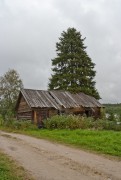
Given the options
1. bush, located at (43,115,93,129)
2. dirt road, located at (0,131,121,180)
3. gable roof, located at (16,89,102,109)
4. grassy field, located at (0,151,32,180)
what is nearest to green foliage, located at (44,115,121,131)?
bush, located at (43,115,93,129)

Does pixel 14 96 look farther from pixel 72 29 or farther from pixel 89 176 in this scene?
pixel 89 176

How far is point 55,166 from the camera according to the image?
502 inches

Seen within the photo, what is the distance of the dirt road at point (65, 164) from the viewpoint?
36.0ft

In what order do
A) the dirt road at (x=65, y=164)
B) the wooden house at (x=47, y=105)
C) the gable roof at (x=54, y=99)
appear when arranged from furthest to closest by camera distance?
the gable roof at (x=54, y=99)
the wooden house at (x=47, y=105)
the dirt road at (x=65, y=164)

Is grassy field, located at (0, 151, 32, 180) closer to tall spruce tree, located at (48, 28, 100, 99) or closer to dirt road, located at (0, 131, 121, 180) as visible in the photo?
dirt road, located at (0, 131, 121, 180)

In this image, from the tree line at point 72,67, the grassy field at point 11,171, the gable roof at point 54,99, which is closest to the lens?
the grassy field at point 11,171

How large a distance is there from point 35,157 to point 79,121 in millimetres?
17420

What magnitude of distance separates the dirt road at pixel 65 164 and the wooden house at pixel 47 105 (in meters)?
20.3

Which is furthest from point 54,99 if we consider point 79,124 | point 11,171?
point 11,171

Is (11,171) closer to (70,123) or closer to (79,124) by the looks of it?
(70,123)

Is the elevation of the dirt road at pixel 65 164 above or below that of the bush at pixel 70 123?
below

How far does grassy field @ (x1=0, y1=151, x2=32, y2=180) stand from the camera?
10.5m

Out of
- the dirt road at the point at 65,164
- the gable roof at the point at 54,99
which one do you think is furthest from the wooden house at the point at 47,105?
the dirt road at the point at 65,164

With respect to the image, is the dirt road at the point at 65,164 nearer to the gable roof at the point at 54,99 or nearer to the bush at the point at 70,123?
the bush at the point at 70,123
